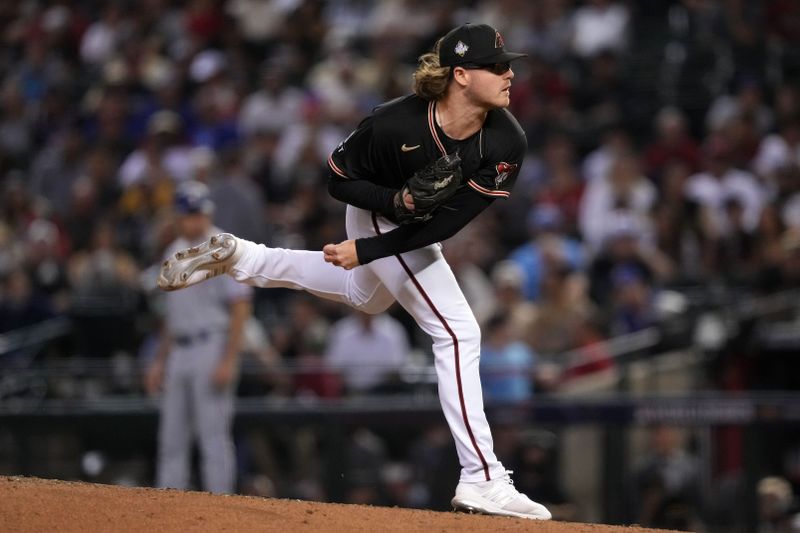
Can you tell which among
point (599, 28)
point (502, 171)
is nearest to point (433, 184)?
point (502, 171)

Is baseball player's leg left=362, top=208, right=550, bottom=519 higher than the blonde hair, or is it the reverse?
the blonde hair

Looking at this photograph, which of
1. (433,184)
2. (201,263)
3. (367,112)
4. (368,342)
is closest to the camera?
(433,184)

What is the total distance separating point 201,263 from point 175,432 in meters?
3.02

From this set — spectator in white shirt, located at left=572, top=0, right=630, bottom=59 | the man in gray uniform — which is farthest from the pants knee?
spectator in white shirt, located at left=572, top=0, right=630, bottom=59

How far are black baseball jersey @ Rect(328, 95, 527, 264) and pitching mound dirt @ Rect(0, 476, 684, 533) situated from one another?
3.39 feet

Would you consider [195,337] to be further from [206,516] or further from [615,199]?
[615,199]

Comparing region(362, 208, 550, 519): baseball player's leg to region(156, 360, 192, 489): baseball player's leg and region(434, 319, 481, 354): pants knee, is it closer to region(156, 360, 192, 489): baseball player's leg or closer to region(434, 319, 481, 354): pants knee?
region(434, 319, 481, 354): pants knee

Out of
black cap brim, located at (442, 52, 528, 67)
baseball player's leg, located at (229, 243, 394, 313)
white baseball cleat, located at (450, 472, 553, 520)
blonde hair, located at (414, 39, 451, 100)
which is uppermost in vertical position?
black cap brim, located at (442, 52, 528, 67)

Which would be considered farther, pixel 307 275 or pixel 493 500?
pixel 307 275

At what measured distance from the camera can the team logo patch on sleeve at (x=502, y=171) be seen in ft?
17.8

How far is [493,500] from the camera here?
218 inches

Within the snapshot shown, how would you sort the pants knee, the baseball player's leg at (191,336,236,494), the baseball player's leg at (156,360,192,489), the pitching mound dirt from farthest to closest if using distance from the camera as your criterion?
the baseball player's leg at (156,360,192,489), the baseball player's leg at (191,336,236,494), the pants knee, the pitching mound dirt

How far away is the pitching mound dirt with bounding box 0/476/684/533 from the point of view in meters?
5.12

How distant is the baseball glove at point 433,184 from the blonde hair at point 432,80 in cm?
32
